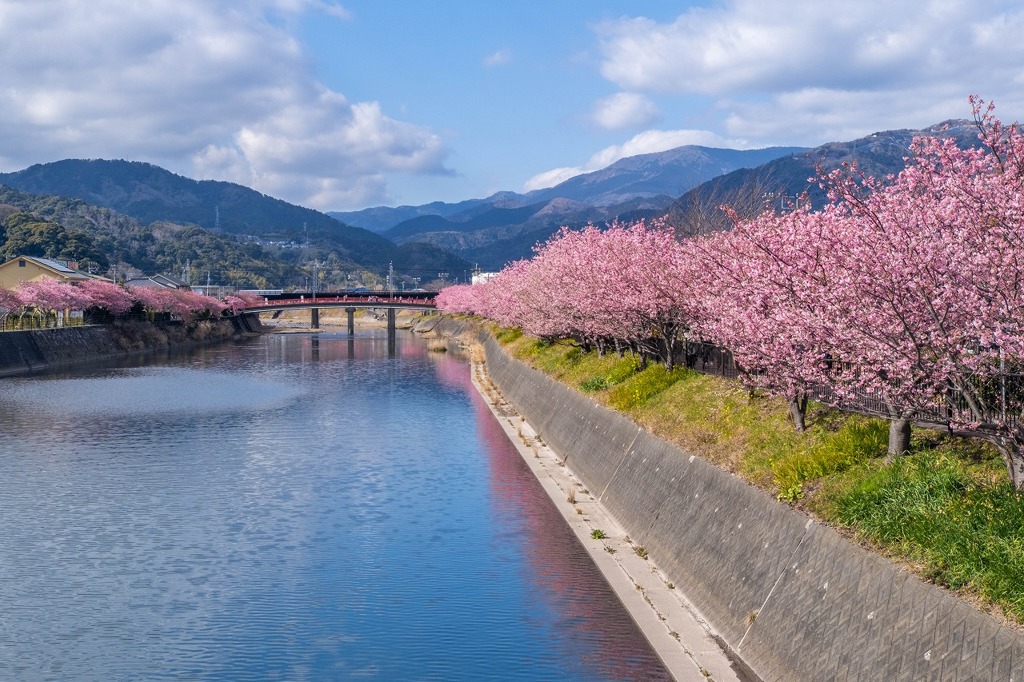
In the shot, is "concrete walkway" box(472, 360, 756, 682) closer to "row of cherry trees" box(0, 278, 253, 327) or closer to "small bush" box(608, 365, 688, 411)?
"small bush" box(608, 365, 688, 411)

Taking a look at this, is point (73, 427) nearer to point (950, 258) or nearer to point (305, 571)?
point (305, 571)

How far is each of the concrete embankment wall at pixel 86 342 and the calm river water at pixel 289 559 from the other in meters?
32.5

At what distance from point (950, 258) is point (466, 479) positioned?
2388 cm

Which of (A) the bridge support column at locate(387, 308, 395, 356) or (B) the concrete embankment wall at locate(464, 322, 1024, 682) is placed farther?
(A) the bridge support column at locate(387, 308, 395, 356)

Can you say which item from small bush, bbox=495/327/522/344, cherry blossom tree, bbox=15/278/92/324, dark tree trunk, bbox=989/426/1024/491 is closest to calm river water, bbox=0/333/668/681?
dark tree trunk, bbox=989/426/1024/491

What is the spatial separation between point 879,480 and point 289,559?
569 inches

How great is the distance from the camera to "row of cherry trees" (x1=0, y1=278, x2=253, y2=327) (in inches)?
3836

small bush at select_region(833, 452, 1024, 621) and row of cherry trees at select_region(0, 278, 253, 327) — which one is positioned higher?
row of cherry trees at select_region(0, 278, 253, 327)

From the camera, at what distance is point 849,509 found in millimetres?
15320

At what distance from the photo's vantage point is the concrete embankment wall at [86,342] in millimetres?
80500

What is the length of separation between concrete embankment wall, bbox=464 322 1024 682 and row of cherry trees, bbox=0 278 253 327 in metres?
81.6

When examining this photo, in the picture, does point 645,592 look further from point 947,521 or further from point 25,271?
point 25,271

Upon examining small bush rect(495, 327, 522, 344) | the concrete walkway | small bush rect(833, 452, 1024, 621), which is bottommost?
the concrete walkway

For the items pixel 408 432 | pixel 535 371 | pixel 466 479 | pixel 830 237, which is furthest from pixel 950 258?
pixel 535 371
